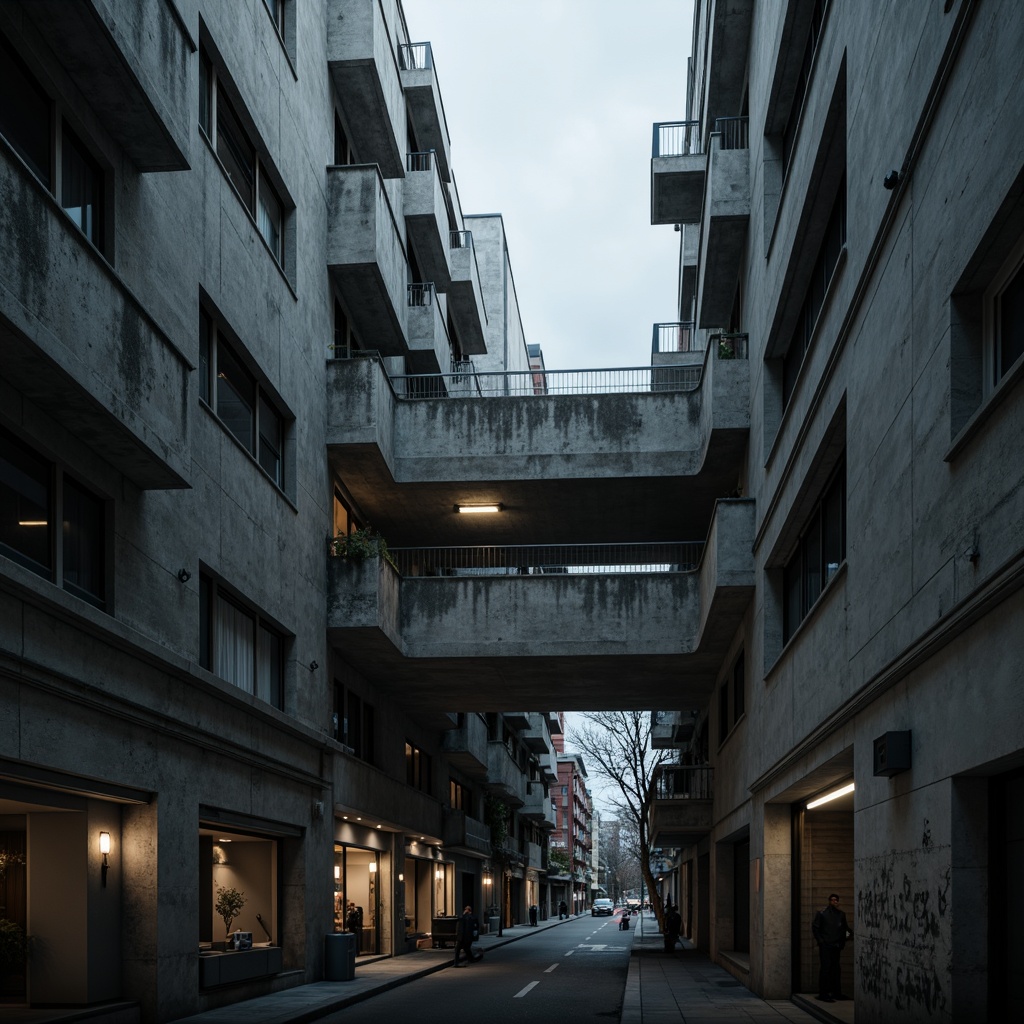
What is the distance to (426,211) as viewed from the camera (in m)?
31.4

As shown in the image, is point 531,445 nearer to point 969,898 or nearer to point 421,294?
point 421,294

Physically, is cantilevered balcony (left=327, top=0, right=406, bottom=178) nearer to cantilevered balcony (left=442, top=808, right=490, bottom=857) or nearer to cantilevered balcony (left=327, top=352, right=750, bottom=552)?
cantilevered balcony (left=327, top=352, right=750, bottom=552)

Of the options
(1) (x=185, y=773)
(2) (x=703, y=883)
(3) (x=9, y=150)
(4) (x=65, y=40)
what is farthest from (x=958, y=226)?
(2) (x=703, y=883)

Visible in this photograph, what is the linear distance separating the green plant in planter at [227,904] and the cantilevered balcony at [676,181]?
18.0 m

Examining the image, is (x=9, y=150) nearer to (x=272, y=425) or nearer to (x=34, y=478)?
(x=34, y=478)

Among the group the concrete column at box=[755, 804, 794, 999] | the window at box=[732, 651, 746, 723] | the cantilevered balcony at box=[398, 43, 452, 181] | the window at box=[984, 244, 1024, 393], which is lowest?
the concrete column at box=[755, 804, 794, 999]

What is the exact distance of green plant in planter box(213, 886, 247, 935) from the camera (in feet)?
64.6

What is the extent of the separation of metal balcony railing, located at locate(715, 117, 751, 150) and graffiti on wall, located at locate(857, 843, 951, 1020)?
55.9ft

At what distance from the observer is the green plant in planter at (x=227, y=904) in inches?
776

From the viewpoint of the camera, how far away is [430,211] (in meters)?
31.4

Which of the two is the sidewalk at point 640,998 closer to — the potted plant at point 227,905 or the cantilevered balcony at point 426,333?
the potted plant at point 227,905

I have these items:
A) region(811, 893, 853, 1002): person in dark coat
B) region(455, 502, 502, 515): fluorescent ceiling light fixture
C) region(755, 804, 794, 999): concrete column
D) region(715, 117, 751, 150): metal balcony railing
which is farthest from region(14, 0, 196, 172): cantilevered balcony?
region(455, 502, 502, 515): fluorescent ceiling light fixture

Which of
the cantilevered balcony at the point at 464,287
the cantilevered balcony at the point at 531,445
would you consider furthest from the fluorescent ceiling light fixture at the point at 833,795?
the cantilevered balcony at the point at 464,287

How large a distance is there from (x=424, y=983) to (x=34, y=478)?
15.7m
